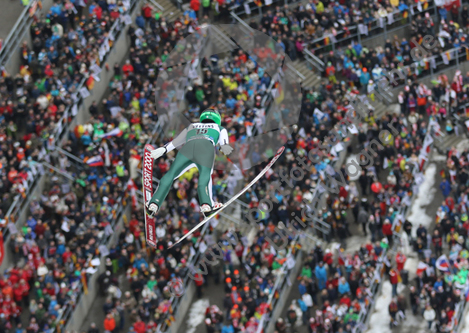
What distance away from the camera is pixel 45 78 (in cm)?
4950

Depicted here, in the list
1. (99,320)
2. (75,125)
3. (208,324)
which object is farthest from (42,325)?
(75,125)

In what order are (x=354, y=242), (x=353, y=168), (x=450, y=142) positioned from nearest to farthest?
1. (x=354, y=242)
2. (x=353, y=168)
3. (x=450, y=142)

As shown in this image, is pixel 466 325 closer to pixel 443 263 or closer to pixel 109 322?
pixel 443 263

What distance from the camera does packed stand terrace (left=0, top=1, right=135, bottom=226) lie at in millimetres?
46656

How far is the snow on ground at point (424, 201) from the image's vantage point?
50.8 meters

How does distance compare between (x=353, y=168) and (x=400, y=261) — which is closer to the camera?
(x=400, y=261)

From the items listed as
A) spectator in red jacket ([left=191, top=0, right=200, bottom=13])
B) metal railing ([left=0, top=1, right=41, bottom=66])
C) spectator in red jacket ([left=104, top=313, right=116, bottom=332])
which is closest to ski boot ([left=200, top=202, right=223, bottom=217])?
spectator in red jacket ([left=104, top=313, right=116, bottom=332])

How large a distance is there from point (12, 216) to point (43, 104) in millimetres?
5043

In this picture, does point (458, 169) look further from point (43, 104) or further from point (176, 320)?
point (43, 104)

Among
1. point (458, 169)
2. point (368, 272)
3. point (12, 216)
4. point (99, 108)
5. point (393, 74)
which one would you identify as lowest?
point (12, 216)

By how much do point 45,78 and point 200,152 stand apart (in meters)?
20.7

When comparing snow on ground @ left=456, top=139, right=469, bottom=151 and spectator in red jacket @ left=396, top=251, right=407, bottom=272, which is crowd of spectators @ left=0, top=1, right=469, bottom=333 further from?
snow on ground @ left=456, top=139, right=469, bottom=151

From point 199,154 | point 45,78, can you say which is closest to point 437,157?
point 45,78

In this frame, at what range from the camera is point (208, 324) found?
144 ft
